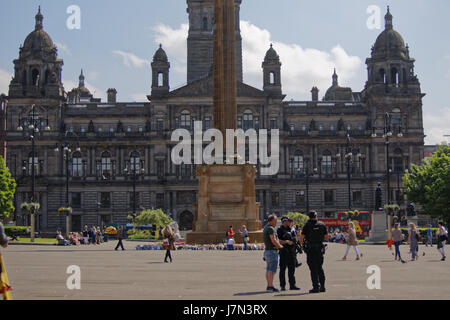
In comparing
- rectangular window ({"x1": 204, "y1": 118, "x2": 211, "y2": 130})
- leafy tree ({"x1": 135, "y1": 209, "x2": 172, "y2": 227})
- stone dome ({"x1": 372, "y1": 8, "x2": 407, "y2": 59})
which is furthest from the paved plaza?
stone dome ({"x1": 372, "y1": 8, "x2": 407, "y2": 59})

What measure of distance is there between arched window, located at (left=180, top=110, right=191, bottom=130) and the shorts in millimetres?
80924

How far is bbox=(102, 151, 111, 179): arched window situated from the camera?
99.1 m

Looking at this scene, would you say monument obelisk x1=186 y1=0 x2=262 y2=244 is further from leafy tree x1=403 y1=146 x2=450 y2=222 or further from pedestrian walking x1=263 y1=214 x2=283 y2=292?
leafy tree x1=403 y1=146 x2=450 y2=222

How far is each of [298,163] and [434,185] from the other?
3825 cm

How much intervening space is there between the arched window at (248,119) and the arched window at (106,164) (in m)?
21.1

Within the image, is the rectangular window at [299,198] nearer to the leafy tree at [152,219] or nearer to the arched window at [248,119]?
the arched window at [248,119]

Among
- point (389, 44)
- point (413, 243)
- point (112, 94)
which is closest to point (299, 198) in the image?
point (389, 44)

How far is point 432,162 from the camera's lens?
6506 centimetres

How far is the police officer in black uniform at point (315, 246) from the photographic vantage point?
16.6 meters

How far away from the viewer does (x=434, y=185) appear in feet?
204

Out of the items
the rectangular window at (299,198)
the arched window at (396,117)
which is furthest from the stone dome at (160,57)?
the arched window at (396,117)
